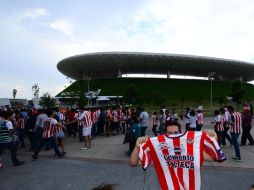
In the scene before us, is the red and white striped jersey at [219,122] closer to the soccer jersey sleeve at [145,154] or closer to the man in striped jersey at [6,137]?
the man in striped jersey at [6,137]

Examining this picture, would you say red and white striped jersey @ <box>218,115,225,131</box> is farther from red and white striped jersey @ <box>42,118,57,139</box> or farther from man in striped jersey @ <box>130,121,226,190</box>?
man in striped jersey @ <box>130,121,226,190</box>

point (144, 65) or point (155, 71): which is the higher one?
point (144, 65)

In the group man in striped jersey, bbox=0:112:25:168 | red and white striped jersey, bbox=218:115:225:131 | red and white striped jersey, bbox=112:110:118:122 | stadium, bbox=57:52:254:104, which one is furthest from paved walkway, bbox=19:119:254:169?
stadium, bbox=57:52:254:104

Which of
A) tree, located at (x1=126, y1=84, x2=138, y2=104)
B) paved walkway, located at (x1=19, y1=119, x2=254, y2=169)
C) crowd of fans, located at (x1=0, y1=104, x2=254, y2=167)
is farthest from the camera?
tree, located at (x1=126, y1=84, x2=138, y2=104)

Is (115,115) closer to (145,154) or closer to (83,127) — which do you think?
(83,127)

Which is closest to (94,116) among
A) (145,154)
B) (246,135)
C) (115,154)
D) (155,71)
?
(115,154)

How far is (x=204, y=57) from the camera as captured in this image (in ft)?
259

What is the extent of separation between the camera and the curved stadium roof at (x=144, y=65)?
251 ft

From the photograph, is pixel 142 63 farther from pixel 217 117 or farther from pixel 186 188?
pixel 186 188

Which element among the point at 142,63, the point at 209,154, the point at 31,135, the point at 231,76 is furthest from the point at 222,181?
the point at 231,76

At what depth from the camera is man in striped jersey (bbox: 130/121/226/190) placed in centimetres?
327

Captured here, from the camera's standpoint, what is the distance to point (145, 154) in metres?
3.37

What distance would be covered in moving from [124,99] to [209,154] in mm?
56282

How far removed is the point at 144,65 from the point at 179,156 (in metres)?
78.7
